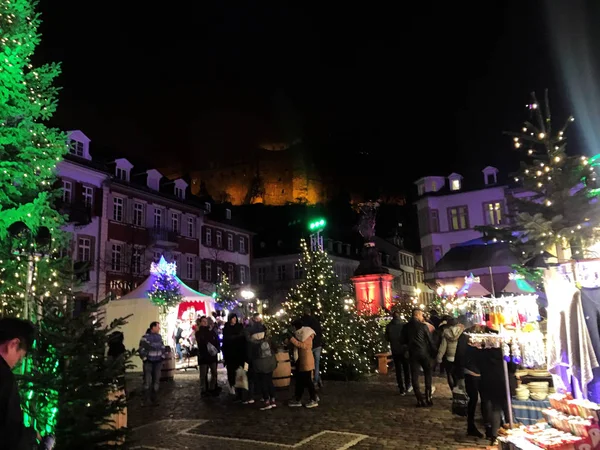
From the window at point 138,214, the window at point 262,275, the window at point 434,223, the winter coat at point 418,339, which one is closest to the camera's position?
the winter coat at point 418,339

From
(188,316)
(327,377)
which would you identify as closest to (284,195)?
(188,316)

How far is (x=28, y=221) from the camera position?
855cm

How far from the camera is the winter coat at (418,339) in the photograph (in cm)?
1022

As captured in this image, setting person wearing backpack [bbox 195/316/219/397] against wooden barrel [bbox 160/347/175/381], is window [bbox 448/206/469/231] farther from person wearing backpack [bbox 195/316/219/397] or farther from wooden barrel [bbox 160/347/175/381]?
person wearing backpack [bbox 195/316/219/397]

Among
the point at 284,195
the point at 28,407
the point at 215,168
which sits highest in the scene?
the point at 215,168

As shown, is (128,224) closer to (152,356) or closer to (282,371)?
(282,371)

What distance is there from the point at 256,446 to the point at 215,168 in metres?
91.6

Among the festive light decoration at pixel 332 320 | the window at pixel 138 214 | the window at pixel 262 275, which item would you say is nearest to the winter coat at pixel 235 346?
the festive light decoration at pixel 332 320

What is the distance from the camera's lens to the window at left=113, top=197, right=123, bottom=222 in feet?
108

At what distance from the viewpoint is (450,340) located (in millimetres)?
10148

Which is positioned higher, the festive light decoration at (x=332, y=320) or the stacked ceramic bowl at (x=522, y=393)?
the festive light decoration at (x=332, y=320)

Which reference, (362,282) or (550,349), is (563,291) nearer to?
(550,349)

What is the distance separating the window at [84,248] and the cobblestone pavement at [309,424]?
20.3 meters

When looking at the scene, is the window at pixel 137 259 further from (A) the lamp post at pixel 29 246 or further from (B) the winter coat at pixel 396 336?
(A) the lamp post at pixel 29 246
